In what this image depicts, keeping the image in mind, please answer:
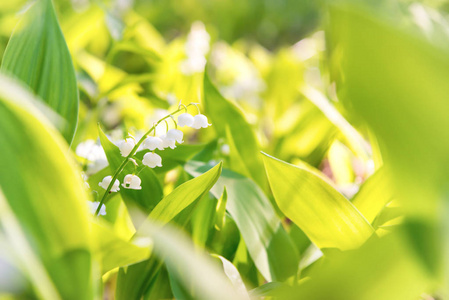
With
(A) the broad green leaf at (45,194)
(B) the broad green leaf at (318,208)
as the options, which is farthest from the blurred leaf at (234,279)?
(A) the broad green leaf at (45,194)

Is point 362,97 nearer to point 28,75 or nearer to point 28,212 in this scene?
point 28,212

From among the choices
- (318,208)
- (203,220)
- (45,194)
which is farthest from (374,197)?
(45,194)

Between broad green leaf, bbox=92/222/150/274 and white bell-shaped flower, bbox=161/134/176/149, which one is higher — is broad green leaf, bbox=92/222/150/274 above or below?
below

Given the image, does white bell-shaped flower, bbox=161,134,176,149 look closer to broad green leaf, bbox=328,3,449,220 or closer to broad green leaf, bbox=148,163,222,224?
broad green leaf, bbox=148,163,222,224

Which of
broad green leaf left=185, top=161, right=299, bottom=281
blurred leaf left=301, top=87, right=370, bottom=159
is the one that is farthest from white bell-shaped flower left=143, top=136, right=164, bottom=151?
blurred leaf left=301, top=87, right=370, bottom=159

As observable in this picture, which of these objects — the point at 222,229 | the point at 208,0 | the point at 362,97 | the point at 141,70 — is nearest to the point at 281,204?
the point at 222,229

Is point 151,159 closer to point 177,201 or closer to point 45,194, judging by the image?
point 177,201

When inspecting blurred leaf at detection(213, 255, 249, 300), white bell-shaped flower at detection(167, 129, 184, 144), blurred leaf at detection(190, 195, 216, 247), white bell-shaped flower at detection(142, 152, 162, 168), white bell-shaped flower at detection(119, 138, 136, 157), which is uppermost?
white bell-shaped flower at detection(167, 129, 184, 144)
